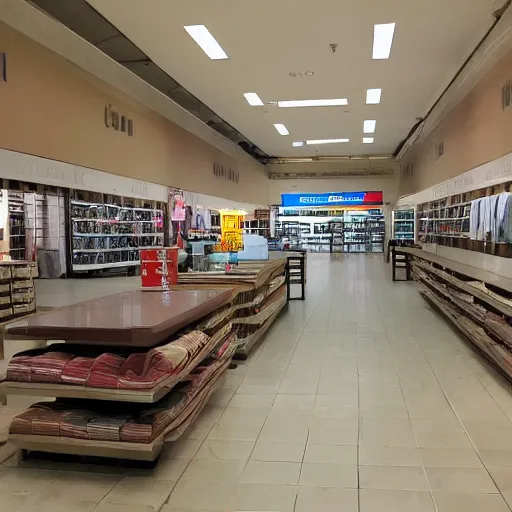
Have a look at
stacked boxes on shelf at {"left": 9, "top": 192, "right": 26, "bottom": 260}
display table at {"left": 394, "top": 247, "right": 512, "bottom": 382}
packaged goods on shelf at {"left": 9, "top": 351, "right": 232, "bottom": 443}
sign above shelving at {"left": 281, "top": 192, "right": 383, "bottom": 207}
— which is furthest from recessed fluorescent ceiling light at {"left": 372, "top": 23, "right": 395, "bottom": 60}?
sign above shelving at {"left": 281, "top": 192, "right": 383, "bottom": 207}

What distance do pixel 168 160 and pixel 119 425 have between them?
28.4 feet

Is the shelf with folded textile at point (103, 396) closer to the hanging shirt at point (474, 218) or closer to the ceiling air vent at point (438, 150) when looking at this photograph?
the hanging shirt at point (474, 218)

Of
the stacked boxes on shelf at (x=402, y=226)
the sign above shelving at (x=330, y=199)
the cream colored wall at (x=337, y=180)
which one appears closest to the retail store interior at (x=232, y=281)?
the cream colored wall at (x=337, y=180)

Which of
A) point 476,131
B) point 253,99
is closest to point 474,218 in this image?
point 476,131

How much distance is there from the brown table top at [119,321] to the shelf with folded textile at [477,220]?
4.69 meters

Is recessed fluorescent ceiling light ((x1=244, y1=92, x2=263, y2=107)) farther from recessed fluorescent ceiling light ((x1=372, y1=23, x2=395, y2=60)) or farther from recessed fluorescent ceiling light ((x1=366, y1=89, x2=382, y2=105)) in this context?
recessed fluorescent ceiling light ((x1=372, y1=23, x2=395, y2=60))

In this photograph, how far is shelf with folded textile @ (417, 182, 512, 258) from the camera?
23.0 ft

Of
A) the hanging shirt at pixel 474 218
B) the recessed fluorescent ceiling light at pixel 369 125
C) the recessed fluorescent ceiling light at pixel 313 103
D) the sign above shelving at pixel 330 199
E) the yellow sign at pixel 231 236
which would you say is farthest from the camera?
the sign above shelving at pixel 330 199

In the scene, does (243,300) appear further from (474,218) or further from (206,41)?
(474,218)

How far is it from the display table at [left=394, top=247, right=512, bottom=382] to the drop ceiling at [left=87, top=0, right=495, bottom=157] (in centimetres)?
321

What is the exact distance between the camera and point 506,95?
6957 millimetres

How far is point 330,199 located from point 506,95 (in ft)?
54.8

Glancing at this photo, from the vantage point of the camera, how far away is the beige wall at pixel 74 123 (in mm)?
6000

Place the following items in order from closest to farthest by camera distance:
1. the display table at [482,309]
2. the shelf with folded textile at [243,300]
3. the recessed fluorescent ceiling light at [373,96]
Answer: the display table at [482,309] → the shelf with folded textile at [243,300] → the recessed fluorescent ceiling light at [373,96]
